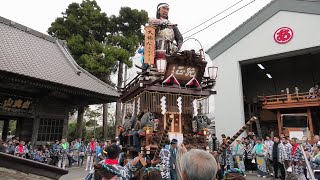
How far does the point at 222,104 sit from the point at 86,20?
525 inches

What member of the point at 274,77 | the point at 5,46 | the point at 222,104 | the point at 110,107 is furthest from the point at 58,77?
the point at 110,107

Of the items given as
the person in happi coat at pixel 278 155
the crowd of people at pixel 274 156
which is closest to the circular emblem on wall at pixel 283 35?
the crowd of people at pixel 274 156

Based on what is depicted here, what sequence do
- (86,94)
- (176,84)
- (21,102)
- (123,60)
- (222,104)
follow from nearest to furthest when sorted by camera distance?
(176,84) → (21,102) → (86,94) → (222,104) → (123,60)

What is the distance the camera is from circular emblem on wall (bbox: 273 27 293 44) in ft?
55.1

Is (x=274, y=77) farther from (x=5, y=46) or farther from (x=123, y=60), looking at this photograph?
(x=5, y=46)

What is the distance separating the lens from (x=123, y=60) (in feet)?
71.9

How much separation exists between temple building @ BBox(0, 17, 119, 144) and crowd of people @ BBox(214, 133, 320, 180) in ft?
26.6

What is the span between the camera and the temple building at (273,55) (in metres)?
16.4

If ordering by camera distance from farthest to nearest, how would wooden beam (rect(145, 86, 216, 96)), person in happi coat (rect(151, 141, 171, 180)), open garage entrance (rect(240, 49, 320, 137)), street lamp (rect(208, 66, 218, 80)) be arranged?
open garage entrance (rect(240, 49, 320, 137)), street lamp (rect(208, 66, 218, 80)), wooden beam (rect(145, 86, 216, 96)), person in happi coat (rect(151, 141, 171, 180))

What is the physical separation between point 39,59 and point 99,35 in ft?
28.1

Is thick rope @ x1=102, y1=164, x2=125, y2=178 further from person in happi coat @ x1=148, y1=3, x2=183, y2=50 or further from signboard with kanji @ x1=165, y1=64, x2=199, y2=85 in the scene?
person in happi coat @ x1=148, y1=3, x2=183, y2=50

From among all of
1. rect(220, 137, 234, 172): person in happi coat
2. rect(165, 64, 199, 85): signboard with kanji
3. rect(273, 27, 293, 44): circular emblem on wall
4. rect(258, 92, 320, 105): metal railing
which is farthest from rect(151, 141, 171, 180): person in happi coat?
rect(258, 92, 320, 105): metal railing

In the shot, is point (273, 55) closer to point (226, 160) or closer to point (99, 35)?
point (226, 160)

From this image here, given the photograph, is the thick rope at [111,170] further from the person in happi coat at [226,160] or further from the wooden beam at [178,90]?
the person in happi coat at [226,160]
